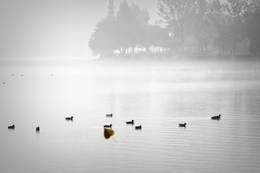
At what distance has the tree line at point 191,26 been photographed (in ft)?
370

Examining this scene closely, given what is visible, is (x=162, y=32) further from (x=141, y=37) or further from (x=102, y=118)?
(x=102, y=118)

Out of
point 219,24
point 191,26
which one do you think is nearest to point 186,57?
point 191,26

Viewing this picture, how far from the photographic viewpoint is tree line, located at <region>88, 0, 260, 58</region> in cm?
11269

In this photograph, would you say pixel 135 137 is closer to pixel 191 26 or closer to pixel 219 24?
pixel 219 24

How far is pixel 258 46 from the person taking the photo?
111812 mm

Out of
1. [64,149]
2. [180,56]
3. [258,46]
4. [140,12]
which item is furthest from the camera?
[140,12]

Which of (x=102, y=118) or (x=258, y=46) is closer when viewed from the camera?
(x=102, y=118)

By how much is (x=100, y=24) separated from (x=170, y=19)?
5055 cm

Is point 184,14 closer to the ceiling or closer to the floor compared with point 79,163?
A: closer to the ceiling

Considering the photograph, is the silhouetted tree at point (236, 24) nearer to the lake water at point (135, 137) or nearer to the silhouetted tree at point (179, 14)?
the silhouetted tree at point (179, 14)

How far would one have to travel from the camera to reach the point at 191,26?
138 meters

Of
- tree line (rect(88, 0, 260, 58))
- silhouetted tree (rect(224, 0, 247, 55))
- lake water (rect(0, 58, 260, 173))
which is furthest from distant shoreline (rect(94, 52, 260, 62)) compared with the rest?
lake water (rect(0, 58, 260, 173))

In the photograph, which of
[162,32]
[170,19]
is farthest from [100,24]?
[170,19]

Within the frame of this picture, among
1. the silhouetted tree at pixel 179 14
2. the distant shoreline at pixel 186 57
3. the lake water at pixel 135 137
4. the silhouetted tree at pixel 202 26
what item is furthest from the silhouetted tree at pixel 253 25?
the lake water at pixel 135 137
